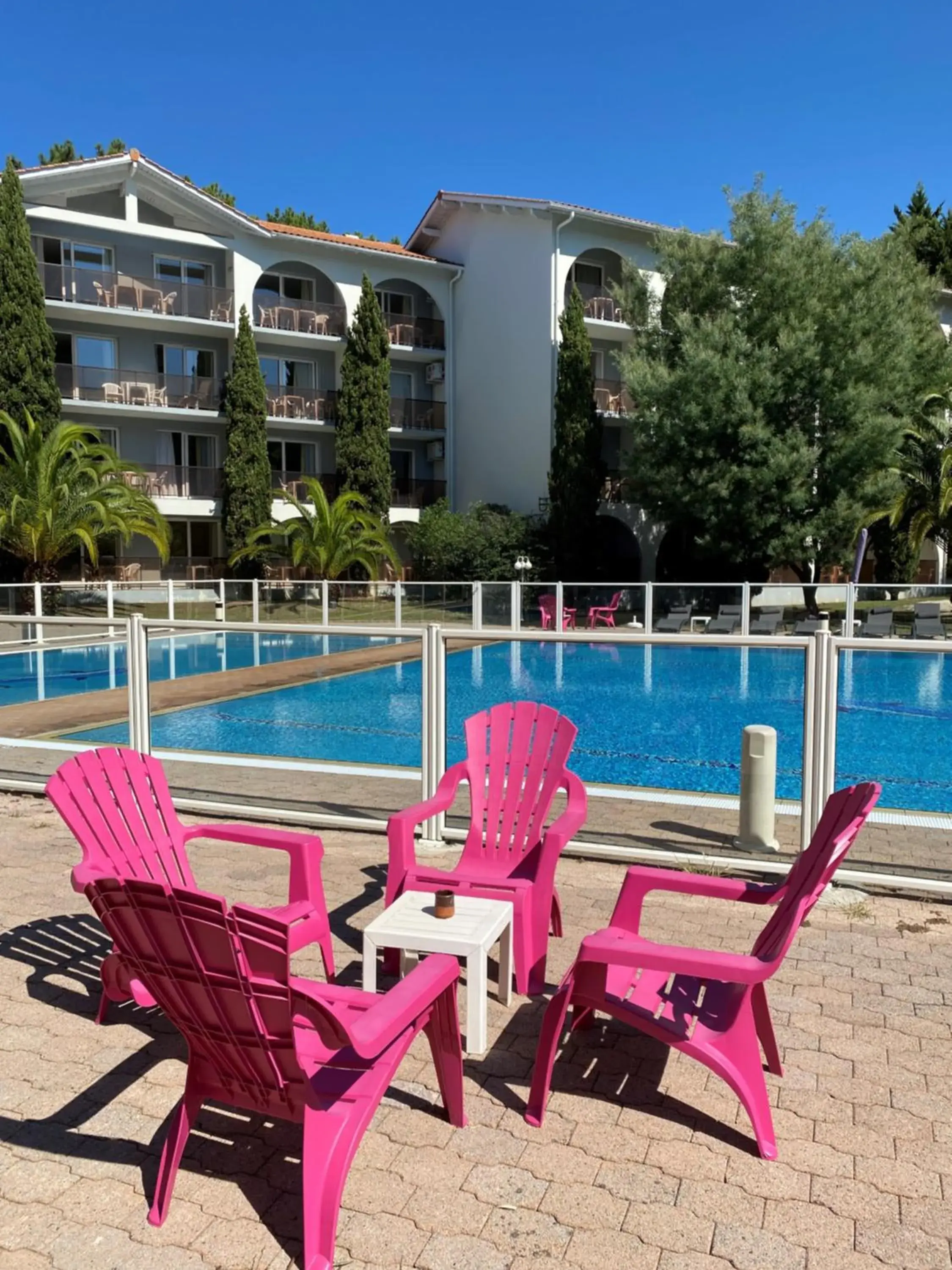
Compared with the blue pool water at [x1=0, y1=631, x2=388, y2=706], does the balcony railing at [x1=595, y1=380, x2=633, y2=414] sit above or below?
above

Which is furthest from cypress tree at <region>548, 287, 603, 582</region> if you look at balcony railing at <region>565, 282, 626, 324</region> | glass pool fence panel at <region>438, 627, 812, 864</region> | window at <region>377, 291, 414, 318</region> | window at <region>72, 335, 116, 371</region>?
glass pool fence panel at <region>438, 627, 812, 864</region>

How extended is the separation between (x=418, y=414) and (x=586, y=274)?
7879 millimetres

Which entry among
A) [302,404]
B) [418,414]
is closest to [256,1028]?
[302,404]

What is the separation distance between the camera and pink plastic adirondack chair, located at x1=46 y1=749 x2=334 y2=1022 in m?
3.72

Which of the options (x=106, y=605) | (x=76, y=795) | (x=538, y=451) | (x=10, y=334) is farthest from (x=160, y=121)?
(x=76, y=795)

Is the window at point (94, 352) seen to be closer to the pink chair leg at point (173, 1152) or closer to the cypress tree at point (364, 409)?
the cypress tree at point (364, 409)

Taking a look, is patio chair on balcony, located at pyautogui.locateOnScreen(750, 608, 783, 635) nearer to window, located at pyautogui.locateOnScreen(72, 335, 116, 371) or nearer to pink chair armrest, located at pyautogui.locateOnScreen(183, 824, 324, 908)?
pink chair armrest, located at pyautogui.locateOnScreen(183, 824, 324, 908)

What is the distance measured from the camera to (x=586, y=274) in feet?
111

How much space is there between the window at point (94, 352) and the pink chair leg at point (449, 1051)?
1214 inches

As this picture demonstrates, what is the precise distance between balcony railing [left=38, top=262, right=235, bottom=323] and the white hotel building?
5cm

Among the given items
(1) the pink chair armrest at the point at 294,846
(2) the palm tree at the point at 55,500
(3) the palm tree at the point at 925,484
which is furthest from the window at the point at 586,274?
(1) the pink chair armrest at the point at 294,846

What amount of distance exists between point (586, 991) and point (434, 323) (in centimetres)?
3447

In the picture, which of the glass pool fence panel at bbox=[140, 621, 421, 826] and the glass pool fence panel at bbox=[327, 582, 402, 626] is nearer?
the glass pool fence panel at bbox=[140, 621, 421, 826]

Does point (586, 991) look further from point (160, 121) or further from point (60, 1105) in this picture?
point (160, 121)
